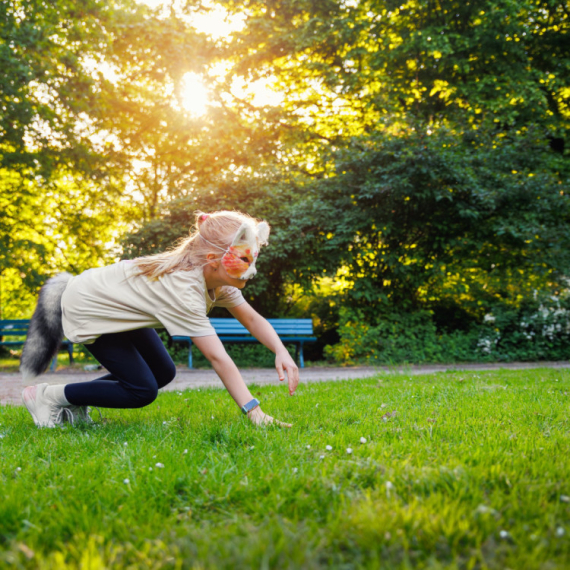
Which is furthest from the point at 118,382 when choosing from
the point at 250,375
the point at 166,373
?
the point at 250,375

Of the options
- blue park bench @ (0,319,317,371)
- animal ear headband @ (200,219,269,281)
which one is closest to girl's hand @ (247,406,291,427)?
animal ear headband @ (200,219,269,281)

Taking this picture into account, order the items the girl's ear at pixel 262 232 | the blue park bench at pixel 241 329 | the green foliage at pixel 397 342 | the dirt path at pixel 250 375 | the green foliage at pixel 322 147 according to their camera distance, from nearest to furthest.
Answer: the girl's ear at pixel 262 232
the dirt path at pixel 250 375
the blue park bench at pixel 241 329
the green foliage at pixel 397 342
the green foliage at pixel 322 147

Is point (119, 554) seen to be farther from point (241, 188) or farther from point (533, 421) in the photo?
point (241, 188)

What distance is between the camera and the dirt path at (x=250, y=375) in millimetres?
6430

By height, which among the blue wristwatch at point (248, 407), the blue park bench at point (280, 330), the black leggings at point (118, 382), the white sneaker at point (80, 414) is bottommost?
the blue park bench at point (280, 330)

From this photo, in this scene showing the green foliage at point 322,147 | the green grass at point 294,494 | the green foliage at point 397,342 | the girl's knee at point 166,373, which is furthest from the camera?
the green foliage at point 322,147

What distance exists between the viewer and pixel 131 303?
124 inches

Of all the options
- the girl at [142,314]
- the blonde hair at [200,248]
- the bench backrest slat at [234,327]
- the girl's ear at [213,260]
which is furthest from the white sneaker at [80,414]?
the bench backrest slat at [234,327]

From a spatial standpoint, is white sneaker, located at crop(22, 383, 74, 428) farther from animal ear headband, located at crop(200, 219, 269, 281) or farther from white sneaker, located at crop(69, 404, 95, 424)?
animal ear headband, located at crop(200, 219, 269, 281)

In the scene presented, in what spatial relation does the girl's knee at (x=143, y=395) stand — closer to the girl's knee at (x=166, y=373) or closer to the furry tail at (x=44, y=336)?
the girl's knee at (x=166, y=373)

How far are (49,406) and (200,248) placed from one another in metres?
1.59

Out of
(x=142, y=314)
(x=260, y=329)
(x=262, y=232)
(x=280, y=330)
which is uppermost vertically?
(x=262, y=232)

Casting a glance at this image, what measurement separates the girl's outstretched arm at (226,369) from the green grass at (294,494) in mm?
121

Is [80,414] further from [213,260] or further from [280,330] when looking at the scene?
[280,330]
